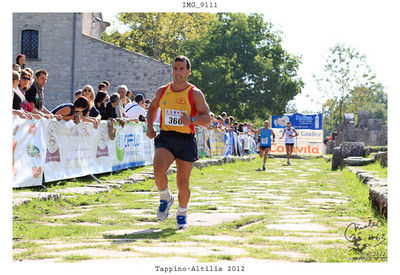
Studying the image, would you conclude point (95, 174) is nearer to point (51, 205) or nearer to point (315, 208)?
point (51, 205)

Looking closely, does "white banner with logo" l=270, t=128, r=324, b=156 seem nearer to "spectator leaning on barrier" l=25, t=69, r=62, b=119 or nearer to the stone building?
the stone building

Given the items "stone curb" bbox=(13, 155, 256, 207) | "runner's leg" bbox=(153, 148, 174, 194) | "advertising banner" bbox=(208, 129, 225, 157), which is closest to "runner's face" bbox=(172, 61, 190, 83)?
"runner's leg" bbox=(153, 148, 174, 194)

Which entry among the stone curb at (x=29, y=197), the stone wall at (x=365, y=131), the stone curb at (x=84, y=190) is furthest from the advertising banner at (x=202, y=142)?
the stone curb at (x=29, y=197)

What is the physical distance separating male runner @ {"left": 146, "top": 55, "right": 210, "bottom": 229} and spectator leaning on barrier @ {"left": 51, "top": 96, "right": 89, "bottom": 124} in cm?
404

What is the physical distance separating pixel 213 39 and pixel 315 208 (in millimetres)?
43854

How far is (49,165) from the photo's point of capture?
8.79 m

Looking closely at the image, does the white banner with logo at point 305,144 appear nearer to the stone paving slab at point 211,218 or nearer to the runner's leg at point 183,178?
the stone paving slab at point 211,218

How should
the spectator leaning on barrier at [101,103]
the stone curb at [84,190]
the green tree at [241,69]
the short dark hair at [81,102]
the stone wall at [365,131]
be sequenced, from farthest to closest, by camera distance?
the green tree at [241,69]
the stone wall at [365,131]
the spectator leaning on barrier at [101,103]
the short dark hair at [81,102]
the stone curb at [84,190]

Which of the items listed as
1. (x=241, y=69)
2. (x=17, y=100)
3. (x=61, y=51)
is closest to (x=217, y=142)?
(x=17, y=100)

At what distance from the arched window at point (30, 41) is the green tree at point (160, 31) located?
9869 millimetres

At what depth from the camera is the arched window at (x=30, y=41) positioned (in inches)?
1341

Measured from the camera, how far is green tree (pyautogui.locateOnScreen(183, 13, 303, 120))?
4753 centimetres

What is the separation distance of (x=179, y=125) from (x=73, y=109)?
4.56m

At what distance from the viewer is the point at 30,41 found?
34.2 m
